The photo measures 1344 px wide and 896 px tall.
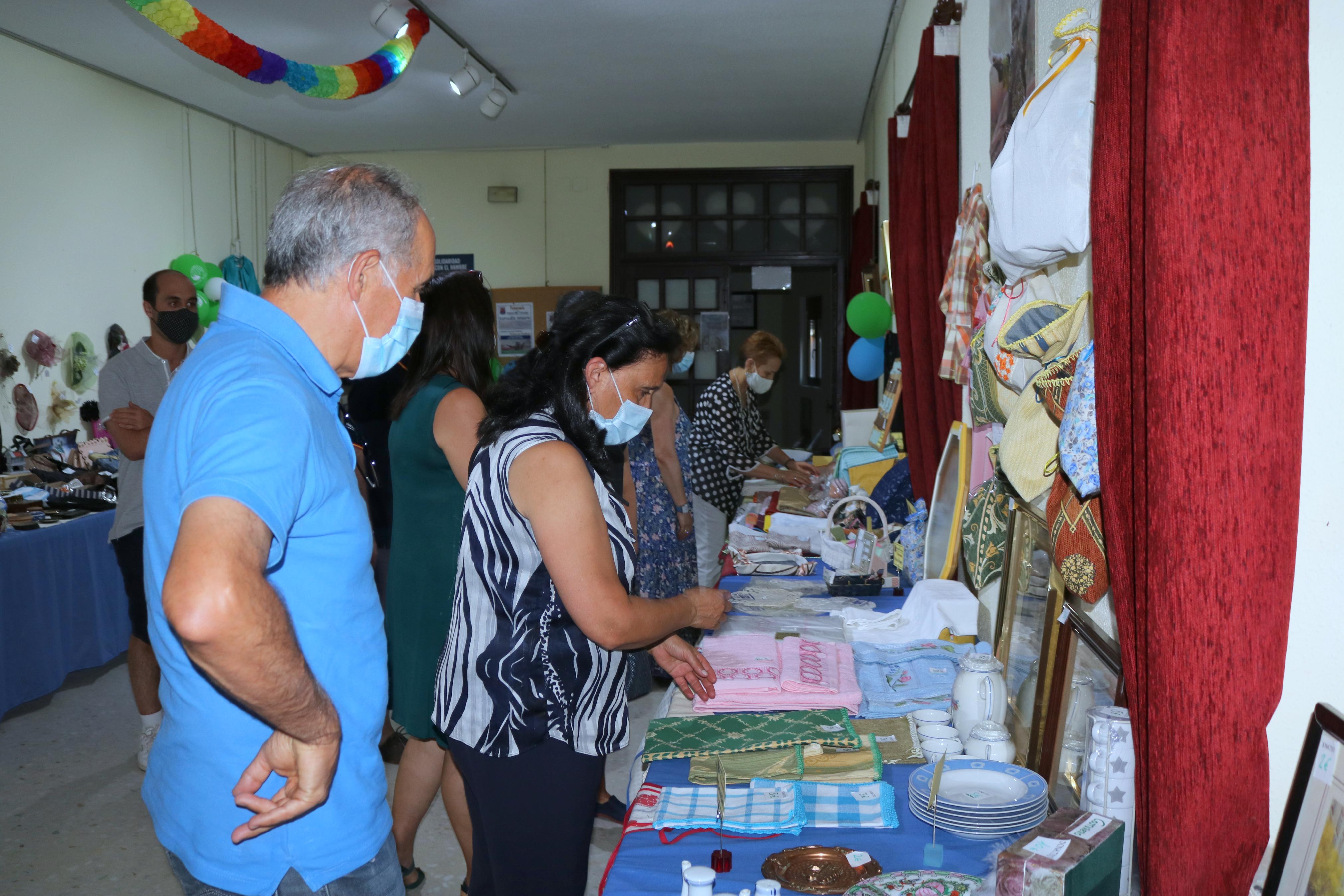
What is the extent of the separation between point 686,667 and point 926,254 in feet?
6.39

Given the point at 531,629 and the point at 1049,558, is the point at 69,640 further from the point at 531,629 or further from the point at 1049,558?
Answer: the point at 1049,558

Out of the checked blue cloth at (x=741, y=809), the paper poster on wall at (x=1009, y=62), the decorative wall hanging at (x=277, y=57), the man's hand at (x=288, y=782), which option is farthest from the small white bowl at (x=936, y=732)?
the decorative wall hanging at (x=277, y=57)

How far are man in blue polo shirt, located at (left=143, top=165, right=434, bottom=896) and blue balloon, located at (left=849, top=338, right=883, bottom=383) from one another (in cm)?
433

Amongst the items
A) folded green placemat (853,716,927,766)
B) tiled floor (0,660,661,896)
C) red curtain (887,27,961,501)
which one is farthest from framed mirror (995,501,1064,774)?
tiled floor (0,660,661,896)

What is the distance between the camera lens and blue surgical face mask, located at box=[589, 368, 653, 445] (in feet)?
5.53

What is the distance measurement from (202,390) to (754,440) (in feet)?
13.9

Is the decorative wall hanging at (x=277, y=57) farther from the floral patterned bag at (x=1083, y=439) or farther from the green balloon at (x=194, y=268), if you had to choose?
the floral patterned bag at (x=1083, y=439)

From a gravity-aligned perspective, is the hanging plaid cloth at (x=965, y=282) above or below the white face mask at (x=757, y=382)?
above

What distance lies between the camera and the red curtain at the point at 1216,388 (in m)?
0.86

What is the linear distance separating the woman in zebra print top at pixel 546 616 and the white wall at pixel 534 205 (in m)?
6.83

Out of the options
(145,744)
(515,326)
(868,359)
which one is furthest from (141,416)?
(515,326)

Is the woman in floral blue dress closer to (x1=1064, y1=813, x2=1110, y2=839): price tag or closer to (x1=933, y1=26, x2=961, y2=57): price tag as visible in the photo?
(x1=933, y1=26, x2=961, y2=57): price tag

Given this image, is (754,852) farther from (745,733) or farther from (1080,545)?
(1080,545)

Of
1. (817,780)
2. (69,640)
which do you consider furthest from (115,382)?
(817,780)
